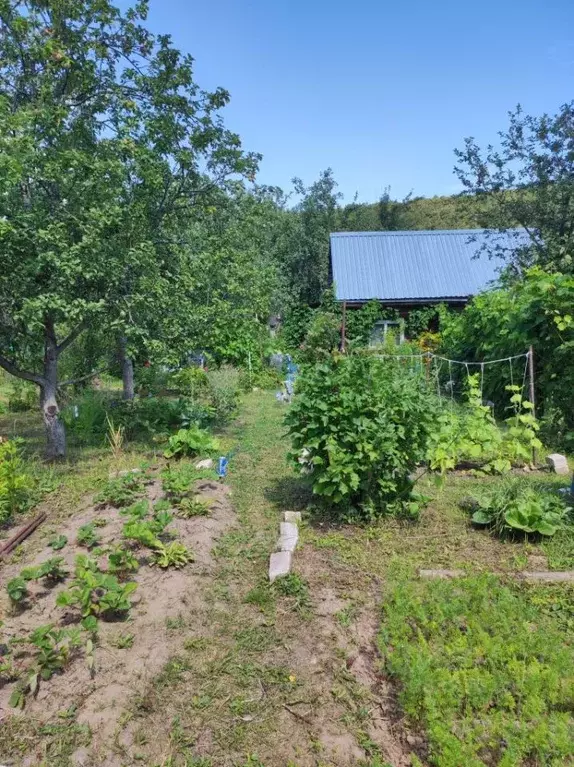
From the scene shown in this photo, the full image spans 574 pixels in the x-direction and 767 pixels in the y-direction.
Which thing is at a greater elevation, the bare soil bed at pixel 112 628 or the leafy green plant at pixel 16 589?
the leafy green plant at pixel 16 589

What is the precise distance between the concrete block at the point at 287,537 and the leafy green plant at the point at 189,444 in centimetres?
252

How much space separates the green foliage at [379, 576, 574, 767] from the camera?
2191mm

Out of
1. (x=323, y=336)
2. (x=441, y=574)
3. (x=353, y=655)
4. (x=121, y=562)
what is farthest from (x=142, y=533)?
(x=323, y=336)

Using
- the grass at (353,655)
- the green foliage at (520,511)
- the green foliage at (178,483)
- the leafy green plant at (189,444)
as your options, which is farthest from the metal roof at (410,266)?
the grass at (353,655)

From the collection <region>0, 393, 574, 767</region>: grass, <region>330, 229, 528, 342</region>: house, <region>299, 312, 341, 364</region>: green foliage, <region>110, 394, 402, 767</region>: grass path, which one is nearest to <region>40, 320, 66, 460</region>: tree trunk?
<region>0, 393, 574, 767</region>: grass

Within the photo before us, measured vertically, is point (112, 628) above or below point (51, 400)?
below

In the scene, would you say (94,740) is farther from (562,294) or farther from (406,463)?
(562,294)

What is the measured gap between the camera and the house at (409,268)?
17.6 meters

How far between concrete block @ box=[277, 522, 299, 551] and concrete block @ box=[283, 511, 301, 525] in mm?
111

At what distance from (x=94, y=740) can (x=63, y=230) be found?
5062 millimetres

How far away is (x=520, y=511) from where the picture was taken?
440 cm

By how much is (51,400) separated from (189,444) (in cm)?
191

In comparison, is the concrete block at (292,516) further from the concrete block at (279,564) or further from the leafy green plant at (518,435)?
the leafy green plant at (518,435)

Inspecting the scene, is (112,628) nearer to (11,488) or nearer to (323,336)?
(11,488)
